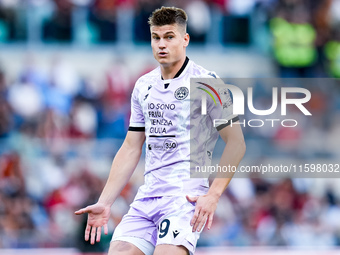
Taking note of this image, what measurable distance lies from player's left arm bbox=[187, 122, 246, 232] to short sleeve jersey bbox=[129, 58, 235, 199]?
0.40 feet

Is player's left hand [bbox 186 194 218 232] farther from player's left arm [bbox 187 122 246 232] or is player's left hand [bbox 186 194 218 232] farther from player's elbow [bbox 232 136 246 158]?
player's elbow [bbox 232 136 246 158]

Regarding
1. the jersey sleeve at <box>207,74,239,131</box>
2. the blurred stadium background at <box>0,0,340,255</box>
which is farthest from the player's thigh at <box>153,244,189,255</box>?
the blurred stadium background at <box>0,0,340,255</box>

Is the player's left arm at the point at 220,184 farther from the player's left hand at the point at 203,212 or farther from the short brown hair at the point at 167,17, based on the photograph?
the short brown hair at the point at 167,17

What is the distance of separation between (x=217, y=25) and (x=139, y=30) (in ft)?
4.86

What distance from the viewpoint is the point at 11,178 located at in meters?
11.4

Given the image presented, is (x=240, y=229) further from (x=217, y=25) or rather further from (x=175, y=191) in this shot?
(x=175, y=191)

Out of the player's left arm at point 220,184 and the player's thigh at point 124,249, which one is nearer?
the player's left arm at point 220,184

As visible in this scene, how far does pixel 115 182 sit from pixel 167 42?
1124 millimetres

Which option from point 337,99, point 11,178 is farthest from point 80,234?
point 337,99

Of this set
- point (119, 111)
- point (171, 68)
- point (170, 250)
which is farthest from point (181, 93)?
point (119, 111)

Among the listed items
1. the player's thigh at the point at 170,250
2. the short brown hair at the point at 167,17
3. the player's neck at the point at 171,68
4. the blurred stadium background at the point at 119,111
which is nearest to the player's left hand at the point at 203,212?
the player's thigh at the point at 170,250

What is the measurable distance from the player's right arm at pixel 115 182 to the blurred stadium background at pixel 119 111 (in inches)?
180

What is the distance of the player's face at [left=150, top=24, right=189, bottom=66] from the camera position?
5375 mm

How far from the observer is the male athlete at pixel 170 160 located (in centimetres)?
520
